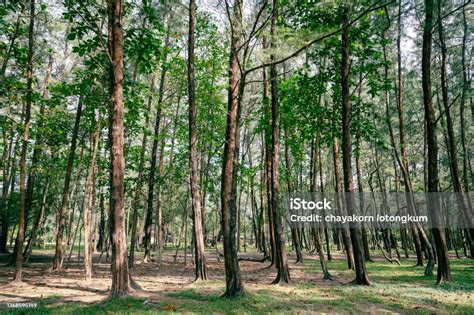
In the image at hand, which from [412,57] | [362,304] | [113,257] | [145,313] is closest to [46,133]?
[113,257]

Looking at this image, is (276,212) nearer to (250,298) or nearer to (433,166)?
(250,298)

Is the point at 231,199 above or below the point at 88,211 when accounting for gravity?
above

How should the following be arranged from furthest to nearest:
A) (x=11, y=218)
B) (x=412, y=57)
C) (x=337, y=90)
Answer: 1. (x=11, y=218)
2. (x=412, y=57)
3. (x=337, y=90)

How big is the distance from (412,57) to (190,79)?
1445 centimetres

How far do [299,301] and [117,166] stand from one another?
5412 mm

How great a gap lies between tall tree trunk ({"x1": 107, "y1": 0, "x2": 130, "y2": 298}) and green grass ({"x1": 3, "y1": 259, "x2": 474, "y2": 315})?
1.79 feet

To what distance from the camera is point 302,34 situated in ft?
23.3

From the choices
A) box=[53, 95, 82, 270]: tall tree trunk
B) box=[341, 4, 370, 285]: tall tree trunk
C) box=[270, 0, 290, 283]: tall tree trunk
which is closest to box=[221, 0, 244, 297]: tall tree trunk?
box=[270, 0, 290, 283]: tall tree trunk

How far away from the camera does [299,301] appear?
7680 millimetres

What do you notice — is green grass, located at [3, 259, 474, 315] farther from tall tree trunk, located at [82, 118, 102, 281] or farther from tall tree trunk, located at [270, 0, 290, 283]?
tall tree trunk, located at [82, 118, 102, 281]

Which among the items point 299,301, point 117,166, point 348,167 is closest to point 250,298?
point 299,301

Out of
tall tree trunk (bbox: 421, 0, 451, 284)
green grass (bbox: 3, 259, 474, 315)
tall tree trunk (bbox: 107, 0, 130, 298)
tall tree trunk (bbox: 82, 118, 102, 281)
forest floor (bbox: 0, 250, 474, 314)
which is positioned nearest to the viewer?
green grass (bbox: 3, 259, 474, 315)

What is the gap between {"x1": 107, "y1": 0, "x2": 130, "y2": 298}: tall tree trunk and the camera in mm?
7000

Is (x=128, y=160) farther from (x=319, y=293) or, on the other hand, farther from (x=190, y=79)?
(x=319, y=293)
